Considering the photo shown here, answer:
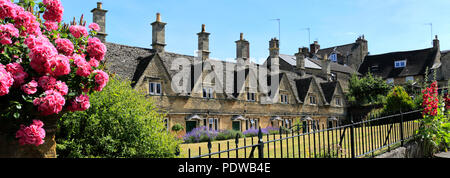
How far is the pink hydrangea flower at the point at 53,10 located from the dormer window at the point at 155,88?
70.5 ft

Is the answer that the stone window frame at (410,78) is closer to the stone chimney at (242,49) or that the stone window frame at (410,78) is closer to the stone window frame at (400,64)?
the stone window frame at (400,64)

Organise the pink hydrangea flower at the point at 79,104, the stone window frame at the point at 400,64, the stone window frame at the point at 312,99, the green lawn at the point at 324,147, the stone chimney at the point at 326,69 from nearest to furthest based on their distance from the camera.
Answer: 1. the pink hydrangea flower at the point at 79,104
2. the green lawn at the point at 324,147
3. the stone window frame at the point at 312,99
4. the stone chimney at the point at 326,69
5. the stone window frame at the point at 400,64

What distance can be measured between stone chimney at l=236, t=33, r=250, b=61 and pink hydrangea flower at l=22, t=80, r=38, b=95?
33.5 m

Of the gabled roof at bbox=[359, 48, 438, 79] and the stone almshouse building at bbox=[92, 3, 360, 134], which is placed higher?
the gabled roof at bbox=[359, 48, 438, 79]

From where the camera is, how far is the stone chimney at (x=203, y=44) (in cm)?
3303

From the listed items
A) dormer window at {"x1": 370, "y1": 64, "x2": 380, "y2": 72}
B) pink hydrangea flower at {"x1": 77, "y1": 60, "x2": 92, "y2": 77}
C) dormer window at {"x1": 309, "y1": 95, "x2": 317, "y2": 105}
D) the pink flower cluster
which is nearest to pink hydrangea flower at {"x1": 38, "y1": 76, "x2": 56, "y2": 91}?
pink hydrangea flower at {"x1": 77, "y1": 60, "x2": 92, "y2": 77}

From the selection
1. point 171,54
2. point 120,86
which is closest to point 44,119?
point 120,86

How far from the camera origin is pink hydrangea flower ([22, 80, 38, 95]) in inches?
205

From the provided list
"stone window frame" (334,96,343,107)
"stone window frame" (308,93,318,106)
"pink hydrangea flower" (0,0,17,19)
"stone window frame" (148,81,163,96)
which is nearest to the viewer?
"pink hydrangea flower" (0,0,17,19)

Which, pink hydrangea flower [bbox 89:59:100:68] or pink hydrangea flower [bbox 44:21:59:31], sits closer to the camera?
pink hydrangea flower [bbox 89:59:100:68]

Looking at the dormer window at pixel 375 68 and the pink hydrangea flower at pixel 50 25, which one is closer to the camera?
the pink hydrangea flower at pixel 50 25

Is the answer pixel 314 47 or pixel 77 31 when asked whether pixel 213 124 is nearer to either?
pixel 77 31

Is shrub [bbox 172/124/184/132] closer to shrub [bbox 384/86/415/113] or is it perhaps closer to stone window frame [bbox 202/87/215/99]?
stone window frame [bbox 202/87/215/99]

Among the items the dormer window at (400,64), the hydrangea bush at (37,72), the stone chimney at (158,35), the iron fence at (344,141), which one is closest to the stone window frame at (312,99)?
the stone chimney at (158,35)
